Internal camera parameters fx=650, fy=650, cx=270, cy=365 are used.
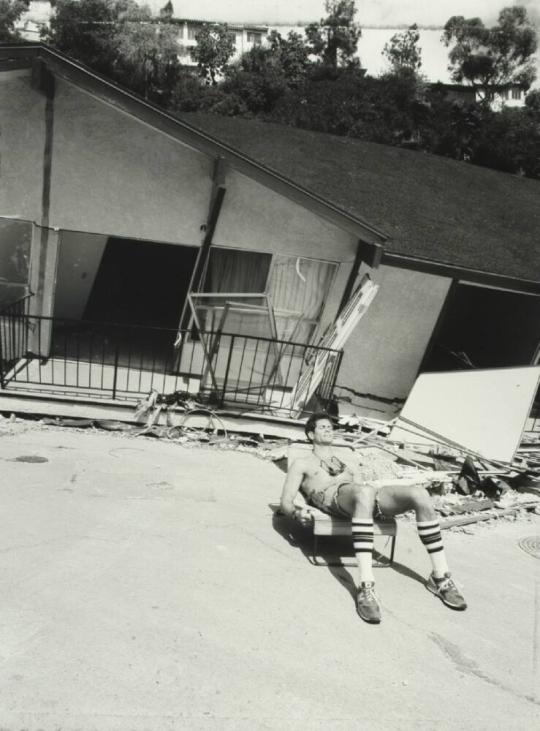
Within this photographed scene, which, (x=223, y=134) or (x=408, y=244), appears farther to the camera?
(x=223, y=134)

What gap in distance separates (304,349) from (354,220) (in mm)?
1952

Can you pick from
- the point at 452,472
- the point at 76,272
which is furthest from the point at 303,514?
the point at 76,272

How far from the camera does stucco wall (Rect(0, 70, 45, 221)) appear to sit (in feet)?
26.9

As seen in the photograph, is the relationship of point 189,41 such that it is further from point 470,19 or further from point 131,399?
point 131,399

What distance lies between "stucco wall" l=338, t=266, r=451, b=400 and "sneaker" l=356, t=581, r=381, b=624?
5.73 metres

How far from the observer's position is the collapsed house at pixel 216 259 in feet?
26.6

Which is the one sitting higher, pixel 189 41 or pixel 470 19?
pixel 470 19

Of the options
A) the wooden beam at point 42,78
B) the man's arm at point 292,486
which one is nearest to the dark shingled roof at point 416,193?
the wooden beam at point 42,78

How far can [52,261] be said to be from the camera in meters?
8.70

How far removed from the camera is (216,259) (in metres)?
8.99

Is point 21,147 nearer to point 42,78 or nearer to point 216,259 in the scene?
point 42,78

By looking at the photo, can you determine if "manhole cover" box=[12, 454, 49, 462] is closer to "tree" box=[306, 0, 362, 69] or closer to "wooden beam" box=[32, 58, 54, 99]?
"wooden beam" box=[32, 58, 54, 99]

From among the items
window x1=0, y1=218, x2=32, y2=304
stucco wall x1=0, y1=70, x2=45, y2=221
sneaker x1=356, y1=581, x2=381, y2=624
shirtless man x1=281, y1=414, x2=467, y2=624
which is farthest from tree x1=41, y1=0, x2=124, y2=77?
sneaker x1=356, y1=581, x2=381, y2=624

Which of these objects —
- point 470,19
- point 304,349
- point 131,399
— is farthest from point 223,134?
point 470,19
